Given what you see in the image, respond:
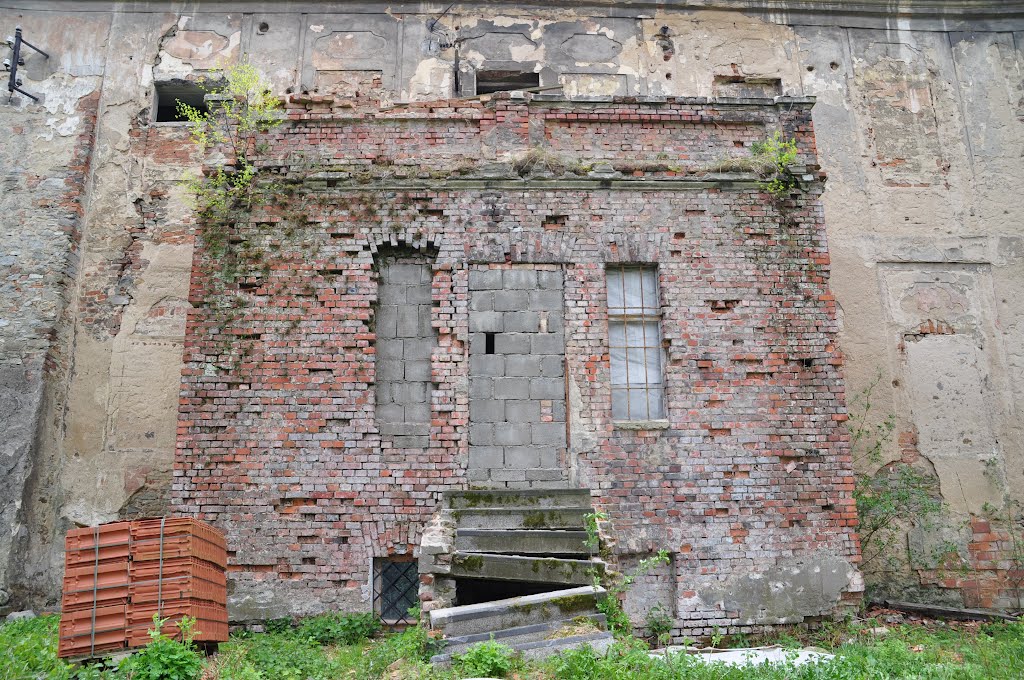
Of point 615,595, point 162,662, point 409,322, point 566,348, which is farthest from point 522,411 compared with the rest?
point 162,662

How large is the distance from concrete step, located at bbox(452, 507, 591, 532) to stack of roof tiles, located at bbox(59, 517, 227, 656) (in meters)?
2.39

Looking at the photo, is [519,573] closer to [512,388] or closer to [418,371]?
[512,388]

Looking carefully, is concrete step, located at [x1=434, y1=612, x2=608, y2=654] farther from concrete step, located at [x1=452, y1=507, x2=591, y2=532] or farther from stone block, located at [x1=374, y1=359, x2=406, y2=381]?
stone block, located at [x1=374, y1=359, x2=406, y2=381]

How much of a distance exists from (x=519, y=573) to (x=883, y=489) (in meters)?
6.63

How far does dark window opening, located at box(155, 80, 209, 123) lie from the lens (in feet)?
42.5

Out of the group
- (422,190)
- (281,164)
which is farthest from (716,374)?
(281,164)

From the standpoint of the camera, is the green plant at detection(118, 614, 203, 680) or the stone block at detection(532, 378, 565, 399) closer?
the green plant at detection(118, 614, 203, 680)

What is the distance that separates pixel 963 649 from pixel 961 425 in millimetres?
4867

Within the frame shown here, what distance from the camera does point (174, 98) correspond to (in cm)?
1317

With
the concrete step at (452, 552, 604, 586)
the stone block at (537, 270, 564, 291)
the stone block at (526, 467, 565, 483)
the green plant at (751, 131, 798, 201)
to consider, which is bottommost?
the concrete step at (452, 552, 604, 586)

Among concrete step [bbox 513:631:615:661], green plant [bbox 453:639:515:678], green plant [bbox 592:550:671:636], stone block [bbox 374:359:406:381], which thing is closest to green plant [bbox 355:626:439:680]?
green plant [bbox 453:639:515:678]

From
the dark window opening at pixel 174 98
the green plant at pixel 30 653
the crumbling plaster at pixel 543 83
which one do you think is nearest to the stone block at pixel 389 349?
the green plant at pixel 30 653

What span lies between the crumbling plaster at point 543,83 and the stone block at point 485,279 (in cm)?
400

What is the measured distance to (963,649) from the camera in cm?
800
